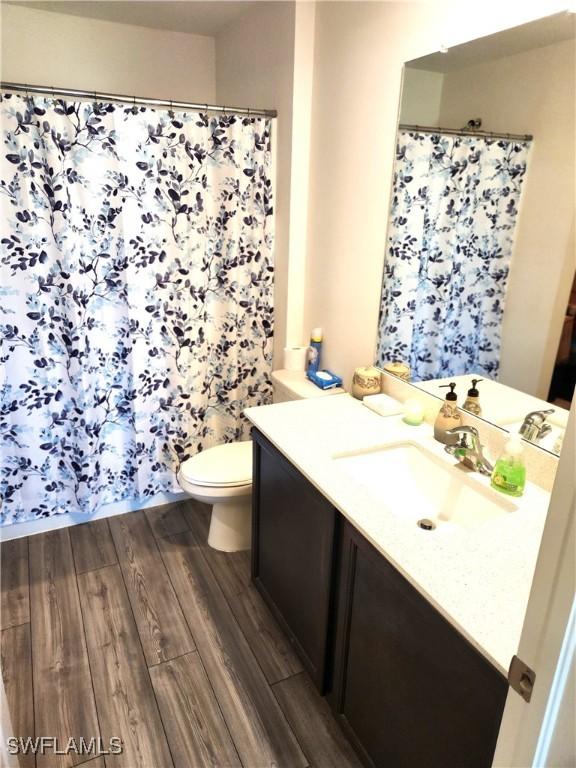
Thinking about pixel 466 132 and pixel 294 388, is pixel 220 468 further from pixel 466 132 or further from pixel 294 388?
pixel 466 132

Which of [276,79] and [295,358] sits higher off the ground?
[276,79]

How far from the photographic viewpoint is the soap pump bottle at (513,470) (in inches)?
54.8

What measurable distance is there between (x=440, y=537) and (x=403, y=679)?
35 cm

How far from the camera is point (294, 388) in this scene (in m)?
2.34

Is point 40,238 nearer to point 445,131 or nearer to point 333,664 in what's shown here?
point 445,131

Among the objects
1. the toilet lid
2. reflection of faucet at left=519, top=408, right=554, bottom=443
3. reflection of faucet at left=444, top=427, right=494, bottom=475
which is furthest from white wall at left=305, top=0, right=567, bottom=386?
the toilet lid

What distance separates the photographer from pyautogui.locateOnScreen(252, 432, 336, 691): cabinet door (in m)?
1.51

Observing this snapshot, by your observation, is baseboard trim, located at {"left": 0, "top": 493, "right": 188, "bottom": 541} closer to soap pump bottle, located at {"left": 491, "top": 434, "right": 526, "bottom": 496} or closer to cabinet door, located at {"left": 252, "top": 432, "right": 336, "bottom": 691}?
cabinet door, located at {"left": 252, "top": 432, "right": 336, "bottom": 691}

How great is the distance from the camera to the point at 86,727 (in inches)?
62.1

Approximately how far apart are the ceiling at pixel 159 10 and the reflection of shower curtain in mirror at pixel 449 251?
1.37m

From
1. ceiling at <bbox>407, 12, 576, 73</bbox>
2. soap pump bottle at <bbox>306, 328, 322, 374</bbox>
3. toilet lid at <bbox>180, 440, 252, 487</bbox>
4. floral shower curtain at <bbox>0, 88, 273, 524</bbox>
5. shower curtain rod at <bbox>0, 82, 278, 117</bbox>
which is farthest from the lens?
soap pump bottle at <bbox>306, 328, 322, 374</bbox>

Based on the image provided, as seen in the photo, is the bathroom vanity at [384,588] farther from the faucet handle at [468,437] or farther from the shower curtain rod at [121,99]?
the shower curtain rod at [121,99]

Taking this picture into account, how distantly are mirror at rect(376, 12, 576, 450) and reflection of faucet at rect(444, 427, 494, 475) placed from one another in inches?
5.9

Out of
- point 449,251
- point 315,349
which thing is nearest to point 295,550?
point 315,349
